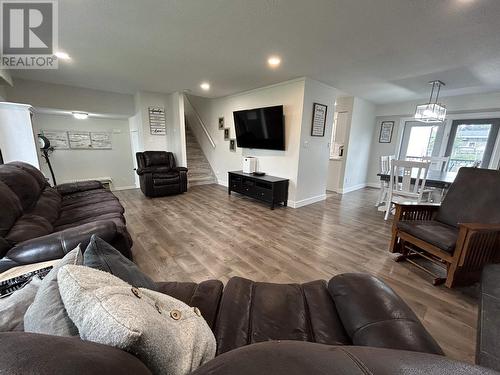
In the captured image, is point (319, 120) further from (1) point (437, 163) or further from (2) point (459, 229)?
(1) point (437, 163)

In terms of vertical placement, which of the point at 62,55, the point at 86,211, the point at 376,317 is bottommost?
the point at 86,211

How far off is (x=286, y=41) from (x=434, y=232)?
252 centimetres

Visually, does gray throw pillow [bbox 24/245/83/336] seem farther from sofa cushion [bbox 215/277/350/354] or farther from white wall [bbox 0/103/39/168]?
white wall [bbox 0/103/39/168]

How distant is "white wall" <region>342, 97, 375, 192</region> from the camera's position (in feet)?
17.0

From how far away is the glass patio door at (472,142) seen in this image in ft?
14.4

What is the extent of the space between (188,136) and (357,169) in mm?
5322

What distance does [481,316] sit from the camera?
1117 mm

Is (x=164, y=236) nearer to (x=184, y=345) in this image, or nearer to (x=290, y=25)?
(x=184, y=345)

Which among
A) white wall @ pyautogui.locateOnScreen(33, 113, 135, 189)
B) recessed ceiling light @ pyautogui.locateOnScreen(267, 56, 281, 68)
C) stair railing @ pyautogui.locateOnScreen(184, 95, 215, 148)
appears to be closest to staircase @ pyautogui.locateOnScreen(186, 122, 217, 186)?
stair railing @ pyautogui.locateOnScreen(184, 95, 215, 148)

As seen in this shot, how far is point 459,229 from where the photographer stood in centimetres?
182

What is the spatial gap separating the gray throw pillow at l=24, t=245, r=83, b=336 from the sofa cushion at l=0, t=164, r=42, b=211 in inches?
69.5

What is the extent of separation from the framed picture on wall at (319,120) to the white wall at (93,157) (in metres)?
4.82

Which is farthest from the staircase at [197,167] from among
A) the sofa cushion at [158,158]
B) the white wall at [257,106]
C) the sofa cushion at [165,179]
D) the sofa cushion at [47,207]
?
the sofa cushion at [47,207]

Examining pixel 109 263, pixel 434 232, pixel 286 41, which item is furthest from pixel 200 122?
pixel 109 263
